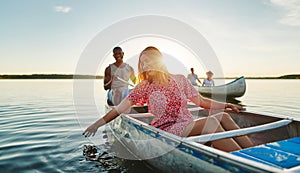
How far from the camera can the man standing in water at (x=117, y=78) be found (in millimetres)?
5906

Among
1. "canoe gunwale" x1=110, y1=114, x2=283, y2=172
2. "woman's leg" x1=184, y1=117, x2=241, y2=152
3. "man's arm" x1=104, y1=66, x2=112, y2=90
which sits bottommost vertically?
"canoe gunwale" x1=110, y1=114, x2=283, y2=172

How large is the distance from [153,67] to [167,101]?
0.42 meters

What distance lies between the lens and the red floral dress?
2.76 meters

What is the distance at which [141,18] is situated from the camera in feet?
16.6

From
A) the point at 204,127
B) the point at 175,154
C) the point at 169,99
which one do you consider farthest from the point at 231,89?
the point at 175,154

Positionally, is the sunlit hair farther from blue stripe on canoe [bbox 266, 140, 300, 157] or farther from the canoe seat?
blue stripe on canoe [bbox 266, 140, 300, 157]

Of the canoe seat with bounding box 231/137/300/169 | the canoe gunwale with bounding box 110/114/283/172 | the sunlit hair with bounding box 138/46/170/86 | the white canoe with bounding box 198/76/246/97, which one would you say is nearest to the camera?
the canoe gunwale with bounding box 110/114/283/172

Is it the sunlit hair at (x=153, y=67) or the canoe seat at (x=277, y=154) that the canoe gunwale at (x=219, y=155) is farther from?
the sunlit hair at (x=153, y=67)

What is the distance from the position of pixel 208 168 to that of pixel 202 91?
1118 cm

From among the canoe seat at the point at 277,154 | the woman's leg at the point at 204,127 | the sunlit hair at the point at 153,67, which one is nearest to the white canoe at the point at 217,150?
the canoe seat at the point at 277,154

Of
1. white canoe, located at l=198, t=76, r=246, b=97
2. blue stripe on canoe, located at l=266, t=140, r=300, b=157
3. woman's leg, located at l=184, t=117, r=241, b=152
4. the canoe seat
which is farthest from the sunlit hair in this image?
white canoe, located at l=198, t=76, r=246, b=97

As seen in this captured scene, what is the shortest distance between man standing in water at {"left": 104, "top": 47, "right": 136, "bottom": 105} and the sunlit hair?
321cm

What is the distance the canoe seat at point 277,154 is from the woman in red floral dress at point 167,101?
1.41 ft

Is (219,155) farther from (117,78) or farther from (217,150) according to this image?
(117,78)
